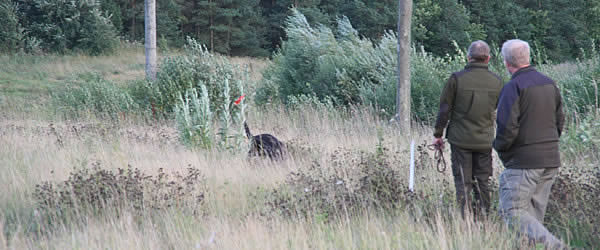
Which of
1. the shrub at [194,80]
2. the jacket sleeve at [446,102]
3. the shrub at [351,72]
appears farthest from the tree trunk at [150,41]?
the jacket sleeve at [446,102]

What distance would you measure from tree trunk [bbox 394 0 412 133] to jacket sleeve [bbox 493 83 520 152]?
3.81 metres

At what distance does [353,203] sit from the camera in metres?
5.64

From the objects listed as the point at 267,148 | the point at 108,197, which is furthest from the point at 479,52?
the point at 108,197

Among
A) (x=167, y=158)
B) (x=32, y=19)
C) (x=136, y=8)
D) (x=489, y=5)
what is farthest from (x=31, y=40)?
(x=489, y=5)

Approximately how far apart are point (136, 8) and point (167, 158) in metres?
39.0

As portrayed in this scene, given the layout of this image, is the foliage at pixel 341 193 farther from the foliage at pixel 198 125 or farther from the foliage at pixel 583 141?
the foliage at pixel 583 141

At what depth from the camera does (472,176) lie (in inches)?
217

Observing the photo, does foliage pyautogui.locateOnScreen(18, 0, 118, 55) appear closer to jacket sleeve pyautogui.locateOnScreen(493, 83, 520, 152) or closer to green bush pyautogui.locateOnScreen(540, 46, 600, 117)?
green bush pyautogui.locateOnScreen(540, 46, 600, 117)

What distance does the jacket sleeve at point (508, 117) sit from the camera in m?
4.56

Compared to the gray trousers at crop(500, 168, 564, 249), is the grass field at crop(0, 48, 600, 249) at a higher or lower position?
lower

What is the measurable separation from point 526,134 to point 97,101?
1204 cm

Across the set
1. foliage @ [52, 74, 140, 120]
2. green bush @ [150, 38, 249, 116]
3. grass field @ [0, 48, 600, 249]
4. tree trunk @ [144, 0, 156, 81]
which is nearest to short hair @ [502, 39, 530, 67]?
grass field @ [0, 48, 600, 249]

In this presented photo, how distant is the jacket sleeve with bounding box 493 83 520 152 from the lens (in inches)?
179

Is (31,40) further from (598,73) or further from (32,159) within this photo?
(598,73)
